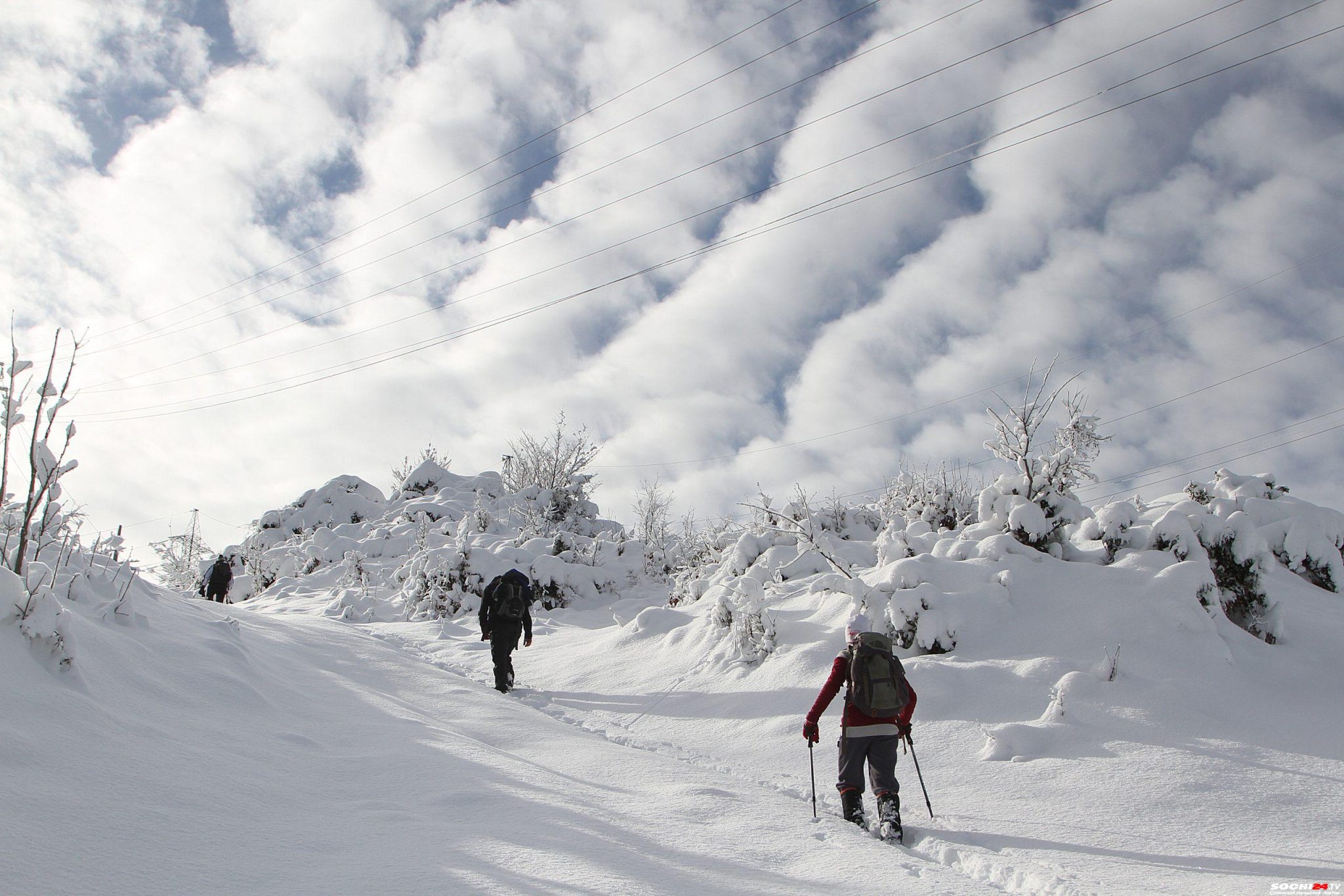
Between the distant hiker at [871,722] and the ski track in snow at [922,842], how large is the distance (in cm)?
37

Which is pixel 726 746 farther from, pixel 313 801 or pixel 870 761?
pixel 313 801

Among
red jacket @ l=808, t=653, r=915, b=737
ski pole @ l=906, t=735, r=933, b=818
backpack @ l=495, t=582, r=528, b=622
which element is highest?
backpack @ l=495, t=582, r=528, b=622

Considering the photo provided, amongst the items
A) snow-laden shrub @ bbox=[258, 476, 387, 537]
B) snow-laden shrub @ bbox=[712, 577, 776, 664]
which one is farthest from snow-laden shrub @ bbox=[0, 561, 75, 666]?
snow-laden shrub @ bbox=[258, 476, 387, 537]

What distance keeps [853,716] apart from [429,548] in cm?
1492

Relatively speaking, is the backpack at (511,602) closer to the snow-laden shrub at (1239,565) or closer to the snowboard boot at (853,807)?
the snowboard boot at (853,807)

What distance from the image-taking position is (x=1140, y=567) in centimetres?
758

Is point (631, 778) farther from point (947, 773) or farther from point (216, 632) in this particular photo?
point (216, 632)

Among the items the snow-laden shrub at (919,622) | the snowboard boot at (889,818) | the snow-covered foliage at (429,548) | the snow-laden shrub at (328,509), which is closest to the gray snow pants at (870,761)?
the snowboard boot at (889,818)

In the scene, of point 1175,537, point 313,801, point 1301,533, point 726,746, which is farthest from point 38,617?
point 1301,533

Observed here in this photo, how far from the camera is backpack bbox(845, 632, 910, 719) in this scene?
4.86 meters

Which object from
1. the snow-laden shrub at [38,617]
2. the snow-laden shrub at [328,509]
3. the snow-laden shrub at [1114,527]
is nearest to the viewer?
the snow-laden shrub at [38,617]

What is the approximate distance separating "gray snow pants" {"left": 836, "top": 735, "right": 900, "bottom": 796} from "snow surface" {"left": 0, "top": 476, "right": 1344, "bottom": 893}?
0.31 meters

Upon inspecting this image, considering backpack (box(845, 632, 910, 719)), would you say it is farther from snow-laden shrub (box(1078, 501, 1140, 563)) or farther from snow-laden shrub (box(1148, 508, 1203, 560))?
snow-laden shrub (box(1148, 508, 1203, 560))

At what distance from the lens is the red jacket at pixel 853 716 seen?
488 centimetres
